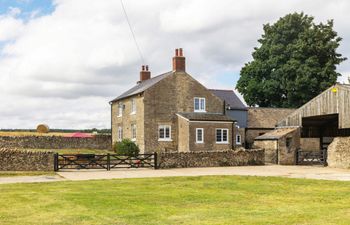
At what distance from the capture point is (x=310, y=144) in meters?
52.7

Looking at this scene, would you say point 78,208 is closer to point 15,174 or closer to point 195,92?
point 15,174

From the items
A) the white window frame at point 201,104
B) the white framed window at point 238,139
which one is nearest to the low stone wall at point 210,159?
the white window frame at point 201,104

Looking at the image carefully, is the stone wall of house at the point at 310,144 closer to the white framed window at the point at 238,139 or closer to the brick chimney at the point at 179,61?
the white framed window at the point at 238,139

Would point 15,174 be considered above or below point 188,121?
below

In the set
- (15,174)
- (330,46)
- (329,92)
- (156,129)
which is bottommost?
(15,174)

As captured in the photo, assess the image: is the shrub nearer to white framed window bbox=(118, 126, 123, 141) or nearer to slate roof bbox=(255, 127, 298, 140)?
white framed window bbox=(118, 126, 123, 141)

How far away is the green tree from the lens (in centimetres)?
6069

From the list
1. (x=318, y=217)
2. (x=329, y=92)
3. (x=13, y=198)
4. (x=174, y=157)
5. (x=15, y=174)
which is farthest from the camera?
(x=329, y=92)

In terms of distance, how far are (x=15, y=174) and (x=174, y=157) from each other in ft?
39.6

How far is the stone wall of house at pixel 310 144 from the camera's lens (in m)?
52.3

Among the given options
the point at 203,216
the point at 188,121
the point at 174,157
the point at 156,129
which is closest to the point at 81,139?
the point at 156,129

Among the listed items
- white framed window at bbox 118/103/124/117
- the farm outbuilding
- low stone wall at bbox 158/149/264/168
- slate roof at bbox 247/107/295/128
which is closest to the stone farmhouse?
white framed window at bbox 118/103/124/117

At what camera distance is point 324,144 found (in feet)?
160

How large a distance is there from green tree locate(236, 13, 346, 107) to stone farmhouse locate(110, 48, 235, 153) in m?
16.8
